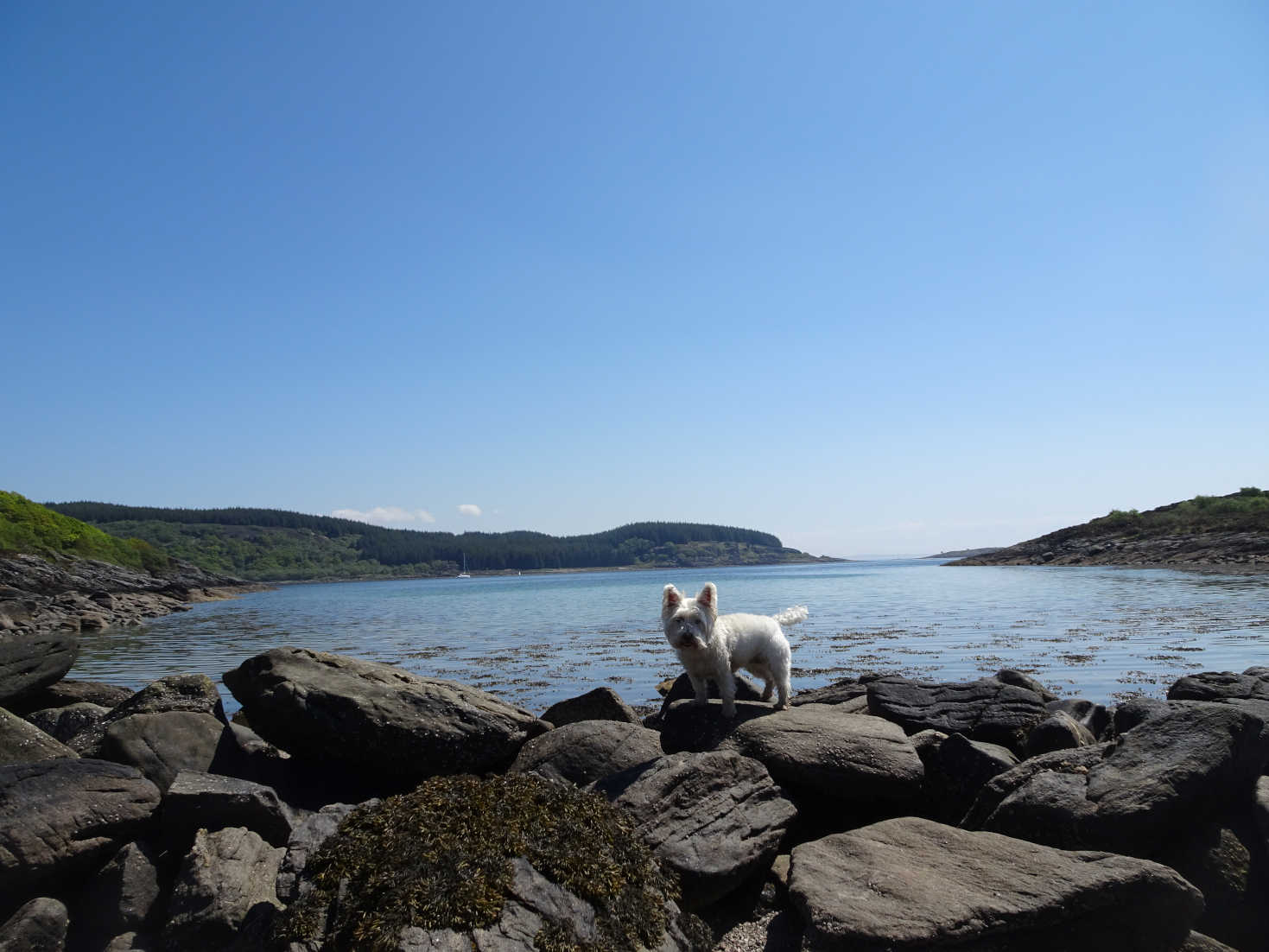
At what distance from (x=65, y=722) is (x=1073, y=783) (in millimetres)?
11627

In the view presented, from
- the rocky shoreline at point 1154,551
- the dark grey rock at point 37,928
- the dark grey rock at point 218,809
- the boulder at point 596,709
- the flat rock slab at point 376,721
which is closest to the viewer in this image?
the dark grey rock at point 37,928

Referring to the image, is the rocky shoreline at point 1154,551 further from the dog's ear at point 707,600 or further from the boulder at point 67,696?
the boulder at point 67,696

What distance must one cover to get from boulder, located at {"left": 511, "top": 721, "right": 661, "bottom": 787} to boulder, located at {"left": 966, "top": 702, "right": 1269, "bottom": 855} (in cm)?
346

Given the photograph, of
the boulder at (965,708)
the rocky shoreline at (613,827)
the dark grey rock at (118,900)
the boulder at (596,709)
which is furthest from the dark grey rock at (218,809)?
the boulder at (965,708)

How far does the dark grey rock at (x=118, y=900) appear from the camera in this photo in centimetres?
587

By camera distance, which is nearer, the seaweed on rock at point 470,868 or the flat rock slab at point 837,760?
the seaweed on rock at point 470,868

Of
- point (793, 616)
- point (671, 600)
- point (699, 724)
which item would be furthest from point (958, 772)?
point (793, 616)

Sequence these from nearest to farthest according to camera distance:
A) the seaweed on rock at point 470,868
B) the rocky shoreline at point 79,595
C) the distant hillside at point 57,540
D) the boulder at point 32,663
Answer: the seaweed on rock at point 470,868, the boulder at point 32,663, the rocky shoreline at point 79,595, the distant hillside at point 57,540

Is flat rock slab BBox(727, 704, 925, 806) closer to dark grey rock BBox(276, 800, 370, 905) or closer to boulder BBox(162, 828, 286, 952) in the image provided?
dark grey rock BBox(276, 800, 370, 905)

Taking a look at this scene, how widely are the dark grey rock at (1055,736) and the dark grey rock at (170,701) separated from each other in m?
9.84

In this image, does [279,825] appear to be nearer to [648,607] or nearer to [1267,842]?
[1267,842]

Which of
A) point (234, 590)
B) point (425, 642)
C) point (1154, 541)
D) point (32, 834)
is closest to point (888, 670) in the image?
point (32, 834)

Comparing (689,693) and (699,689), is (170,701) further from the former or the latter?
(689,693)

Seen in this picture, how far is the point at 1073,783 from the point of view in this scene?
260 inches
